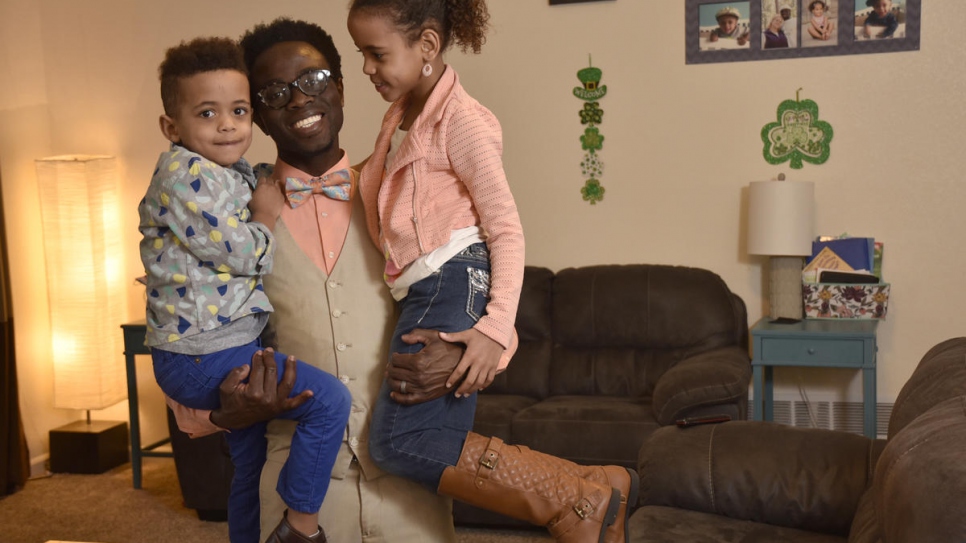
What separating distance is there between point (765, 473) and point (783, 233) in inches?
61.3

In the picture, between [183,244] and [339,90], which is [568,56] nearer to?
[339,90]

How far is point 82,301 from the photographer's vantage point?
4.46 meters

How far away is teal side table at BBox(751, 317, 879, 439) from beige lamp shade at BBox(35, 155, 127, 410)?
3035 mm

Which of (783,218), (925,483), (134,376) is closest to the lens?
(925,483)

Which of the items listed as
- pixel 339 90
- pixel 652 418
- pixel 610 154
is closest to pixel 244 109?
pixel 339 90

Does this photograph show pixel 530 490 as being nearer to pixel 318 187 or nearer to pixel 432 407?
pixel 432 407

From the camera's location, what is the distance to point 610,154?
425cm

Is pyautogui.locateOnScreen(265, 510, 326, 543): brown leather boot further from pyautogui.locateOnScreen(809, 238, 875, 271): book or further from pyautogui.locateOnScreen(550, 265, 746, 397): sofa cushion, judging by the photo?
pyautogui.locateOnScreen(809, 238, 875, 271): book

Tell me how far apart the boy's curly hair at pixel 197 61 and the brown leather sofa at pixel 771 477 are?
1478 mm

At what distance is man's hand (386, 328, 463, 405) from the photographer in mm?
1502

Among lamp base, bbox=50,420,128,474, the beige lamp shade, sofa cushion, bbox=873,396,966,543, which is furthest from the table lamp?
lamp base, bbox=50,420,128,474

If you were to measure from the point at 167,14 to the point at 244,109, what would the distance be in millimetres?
3532

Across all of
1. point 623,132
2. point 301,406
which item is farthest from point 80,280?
point 301,406

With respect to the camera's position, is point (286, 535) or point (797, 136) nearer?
point (286, 535)
